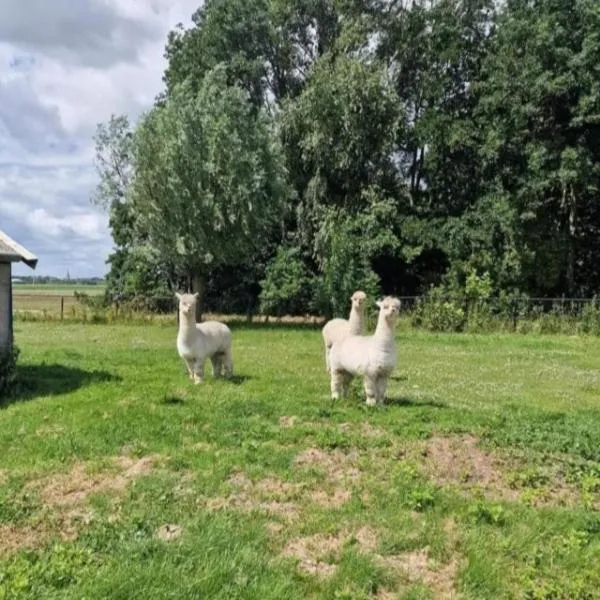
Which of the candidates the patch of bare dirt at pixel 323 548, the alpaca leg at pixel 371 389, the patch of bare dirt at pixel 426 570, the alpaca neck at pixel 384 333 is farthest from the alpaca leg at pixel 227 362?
the patch of bare dirt at pixel 426 570

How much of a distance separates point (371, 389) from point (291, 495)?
339 centimetres

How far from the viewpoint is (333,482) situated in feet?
21.1

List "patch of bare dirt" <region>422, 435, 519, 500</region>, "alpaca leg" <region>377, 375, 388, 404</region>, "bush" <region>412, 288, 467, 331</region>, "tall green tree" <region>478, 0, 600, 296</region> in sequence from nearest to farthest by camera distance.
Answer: "patch of bare dirt" <region>422, 435, 519, 500</region>
"alpaca leg" <region>377, 375, 388, 404</region>
"bush" <region>412, 288, 467, 331</region>
"tall green tree" <region>478, 0, 600, 296</region>

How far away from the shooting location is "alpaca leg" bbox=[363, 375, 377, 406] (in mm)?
9242

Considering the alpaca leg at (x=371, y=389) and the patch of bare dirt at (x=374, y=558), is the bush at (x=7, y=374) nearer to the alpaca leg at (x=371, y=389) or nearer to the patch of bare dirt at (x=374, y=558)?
the alpaca leg at (x=371, y=389)

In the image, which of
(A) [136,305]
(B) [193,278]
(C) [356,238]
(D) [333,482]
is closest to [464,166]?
(C) [356,238]

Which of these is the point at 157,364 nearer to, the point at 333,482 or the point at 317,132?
the point at 333,482

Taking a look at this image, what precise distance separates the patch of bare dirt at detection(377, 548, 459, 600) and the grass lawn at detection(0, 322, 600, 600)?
15 mm

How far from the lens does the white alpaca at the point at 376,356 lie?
912 centimetres

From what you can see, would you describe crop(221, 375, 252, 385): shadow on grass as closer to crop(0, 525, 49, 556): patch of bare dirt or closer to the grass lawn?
the grass lawn

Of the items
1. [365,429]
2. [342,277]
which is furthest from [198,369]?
[342,277]

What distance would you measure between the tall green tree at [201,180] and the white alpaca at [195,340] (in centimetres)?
1465

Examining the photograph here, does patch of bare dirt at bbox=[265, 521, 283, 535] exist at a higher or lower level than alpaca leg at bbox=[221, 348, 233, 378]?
lower

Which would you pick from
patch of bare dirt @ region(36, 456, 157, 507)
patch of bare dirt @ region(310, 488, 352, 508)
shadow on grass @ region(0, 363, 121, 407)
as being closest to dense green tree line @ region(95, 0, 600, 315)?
shadow on grass @ region(0, 363, 121, 407)
